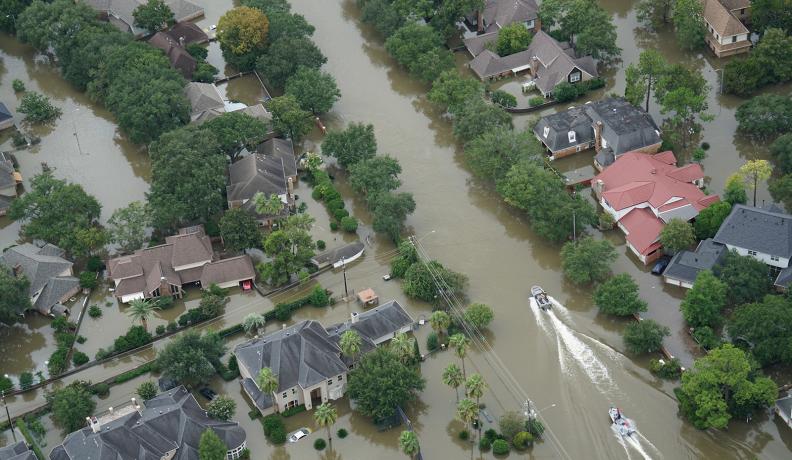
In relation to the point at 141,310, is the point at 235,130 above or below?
above

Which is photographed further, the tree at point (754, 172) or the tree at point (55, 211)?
the tree at point (55, 211)

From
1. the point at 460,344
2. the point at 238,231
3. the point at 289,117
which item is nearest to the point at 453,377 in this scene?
the point at 460,344

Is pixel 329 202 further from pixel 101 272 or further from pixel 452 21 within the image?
pixel 452 21

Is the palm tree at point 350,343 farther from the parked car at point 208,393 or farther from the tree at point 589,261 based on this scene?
the tree at point 589,261

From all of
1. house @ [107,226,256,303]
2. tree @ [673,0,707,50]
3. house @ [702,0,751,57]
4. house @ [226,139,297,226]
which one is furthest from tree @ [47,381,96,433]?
house @ [702,0,751,57]

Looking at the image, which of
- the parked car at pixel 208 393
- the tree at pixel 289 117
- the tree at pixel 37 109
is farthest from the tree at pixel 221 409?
the tree at pixel 37 109

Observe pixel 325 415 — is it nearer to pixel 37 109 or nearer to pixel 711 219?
pixel 711 219
